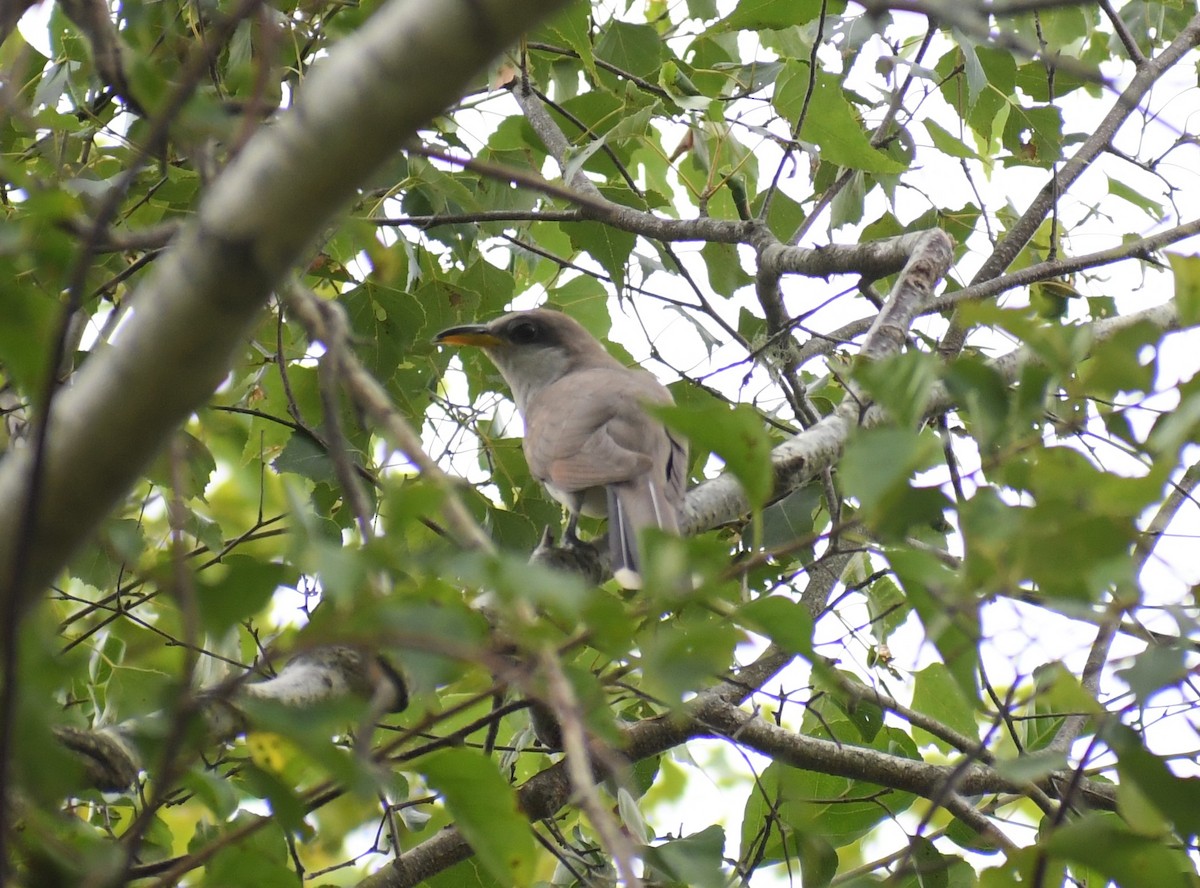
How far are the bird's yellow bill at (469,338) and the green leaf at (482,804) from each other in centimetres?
326

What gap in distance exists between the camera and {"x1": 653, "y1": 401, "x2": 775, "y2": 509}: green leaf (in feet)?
4.37

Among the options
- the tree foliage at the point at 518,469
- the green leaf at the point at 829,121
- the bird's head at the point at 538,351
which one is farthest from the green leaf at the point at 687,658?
the bird's head at the point at 538,351

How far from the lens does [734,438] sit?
1392 mm

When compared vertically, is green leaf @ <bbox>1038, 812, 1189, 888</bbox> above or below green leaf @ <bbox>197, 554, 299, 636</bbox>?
below

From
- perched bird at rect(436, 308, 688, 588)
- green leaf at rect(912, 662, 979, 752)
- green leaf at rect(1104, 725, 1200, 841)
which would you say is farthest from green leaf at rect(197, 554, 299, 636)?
green leaf at rect(912, 662, 979, 752)

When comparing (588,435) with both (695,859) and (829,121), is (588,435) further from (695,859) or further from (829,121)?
(695,859)

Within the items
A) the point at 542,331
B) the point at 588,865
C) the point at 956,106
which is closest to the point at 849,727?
the point at 588,865

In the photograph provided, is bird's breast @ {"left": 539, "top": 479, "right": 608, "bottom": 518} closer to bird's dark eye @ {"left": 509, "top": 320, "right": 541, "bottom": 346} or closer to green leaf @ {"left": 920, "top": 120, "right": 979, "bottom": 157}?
bird's dark eye @ {"left": 509, "top": 320, "right": 541, "bottom": 346}

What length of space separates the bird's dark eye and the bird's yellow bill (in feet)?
0.33

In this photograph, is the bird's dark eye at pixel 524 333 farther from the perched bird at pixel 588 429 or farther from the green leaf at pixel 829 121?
the green leaf at pixel 829 121

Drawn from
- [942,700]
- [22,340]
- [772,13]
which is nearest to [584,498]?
[942,700]

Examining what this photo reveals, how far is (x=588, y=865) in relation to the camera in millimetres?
2896

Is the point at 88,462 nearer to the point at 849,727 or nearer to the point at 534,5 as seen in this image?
the point at 534,5

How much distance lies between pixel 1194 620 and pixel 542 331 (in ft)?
14.6
